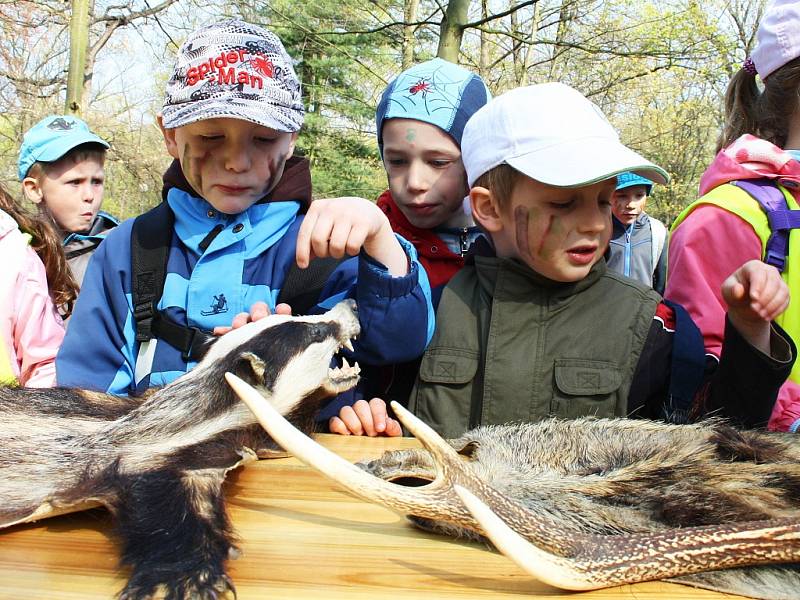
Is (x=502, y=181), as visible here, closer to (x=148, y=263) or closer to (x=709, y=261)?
(x=709, y=261)

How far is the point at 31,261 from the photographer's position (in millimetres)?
3164

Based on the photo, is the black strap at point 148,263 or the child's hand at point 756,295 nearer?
the child's hand at point 756,295

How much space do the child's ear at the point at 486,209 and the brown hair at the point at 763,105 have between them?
1.21 m

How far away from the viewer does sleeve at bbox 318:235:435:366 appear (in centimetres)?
210

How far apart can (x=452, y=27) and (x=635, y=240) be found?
4977 millimetres

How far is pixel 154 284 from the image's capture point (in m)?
2.34

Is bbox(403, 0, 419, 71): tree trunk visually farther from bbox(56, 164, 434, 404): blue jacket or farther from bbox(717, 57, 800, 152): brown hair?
bbox(56, 164, 434, 404): blue jacket

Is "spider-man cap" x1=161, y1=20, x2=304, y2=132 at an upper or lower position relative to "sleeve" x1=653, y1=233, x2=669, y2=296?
upper

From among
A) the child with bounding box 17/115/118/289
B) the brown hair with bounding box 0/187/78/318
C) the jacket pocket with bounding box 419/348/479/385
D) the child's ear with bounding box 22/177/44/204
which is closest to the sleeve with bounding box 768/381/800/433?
the jacket pocket with bounding box 419/348/479/385

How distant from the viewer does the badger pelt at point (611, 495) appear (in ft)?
3.62

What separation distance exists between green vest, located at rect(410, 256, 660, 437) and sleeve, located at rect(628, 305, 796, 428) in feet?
0.15

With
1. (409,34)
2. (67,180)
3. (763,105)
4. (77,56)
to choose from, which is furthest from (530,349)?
(409,34)

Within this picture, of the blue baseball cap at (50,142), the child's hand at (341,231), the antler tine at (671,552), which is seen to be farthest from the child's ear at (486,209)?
the blue baseball cap at (50,142)

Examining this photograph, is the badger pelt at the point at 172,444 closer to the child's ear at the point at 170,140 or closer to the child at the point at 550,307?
the child at the point at 550,307
